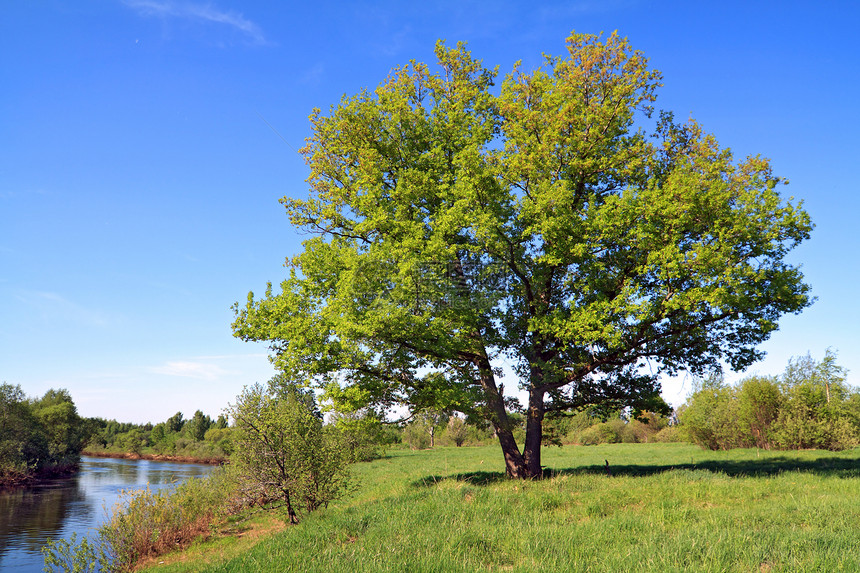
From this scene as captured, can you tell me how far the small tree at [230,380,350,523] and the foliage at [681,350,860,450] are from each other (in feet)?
127

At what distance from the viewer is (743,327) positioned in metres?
18.1

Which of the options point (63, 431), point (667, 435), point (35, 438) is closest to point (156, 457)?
point (63, 431)

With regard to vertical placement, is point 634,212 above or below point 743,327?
above

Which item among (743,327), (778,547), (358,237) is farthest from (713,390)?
(778,547)

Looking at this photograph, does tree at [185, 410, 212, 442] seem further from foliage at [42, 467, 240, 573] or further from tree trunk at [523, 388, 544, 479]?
tree trunk at [523, 388, 544, 479]

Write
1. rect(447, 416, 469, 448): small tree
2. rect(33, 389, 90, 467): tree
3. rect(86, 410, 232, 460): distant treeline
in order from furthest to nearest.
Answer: rect(86, 410, 232, 460): distant treeline < rect(447, 416, 469, 448): small tree < rect(33, 389, 90, 467): tree

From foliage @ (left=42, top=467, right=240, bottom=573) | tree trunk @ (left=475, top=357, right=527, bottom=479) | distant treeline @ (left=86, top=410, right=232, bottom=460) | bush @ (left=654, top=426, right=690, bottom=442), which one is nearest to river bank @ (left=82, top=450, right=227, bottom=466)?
distant treeline @ (left=86, top=410, right=232, bottom=460)

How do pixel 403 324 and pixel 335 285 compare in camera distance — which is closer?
pixel 403 324

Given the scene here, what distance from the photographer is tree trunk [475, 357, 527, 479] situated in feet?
61.2

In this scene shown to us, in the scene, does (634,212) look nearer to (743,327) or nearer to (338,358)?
(743,327)

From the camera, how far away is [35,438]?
5497 centimetres

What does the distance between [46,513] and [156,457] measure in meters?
67.9

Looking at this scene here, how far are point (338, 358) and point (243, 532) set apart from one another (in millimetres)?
9428

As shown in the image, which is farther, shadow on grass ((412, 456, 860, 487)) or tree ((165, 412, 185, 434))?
tree ((165, 412, 185, 434))
